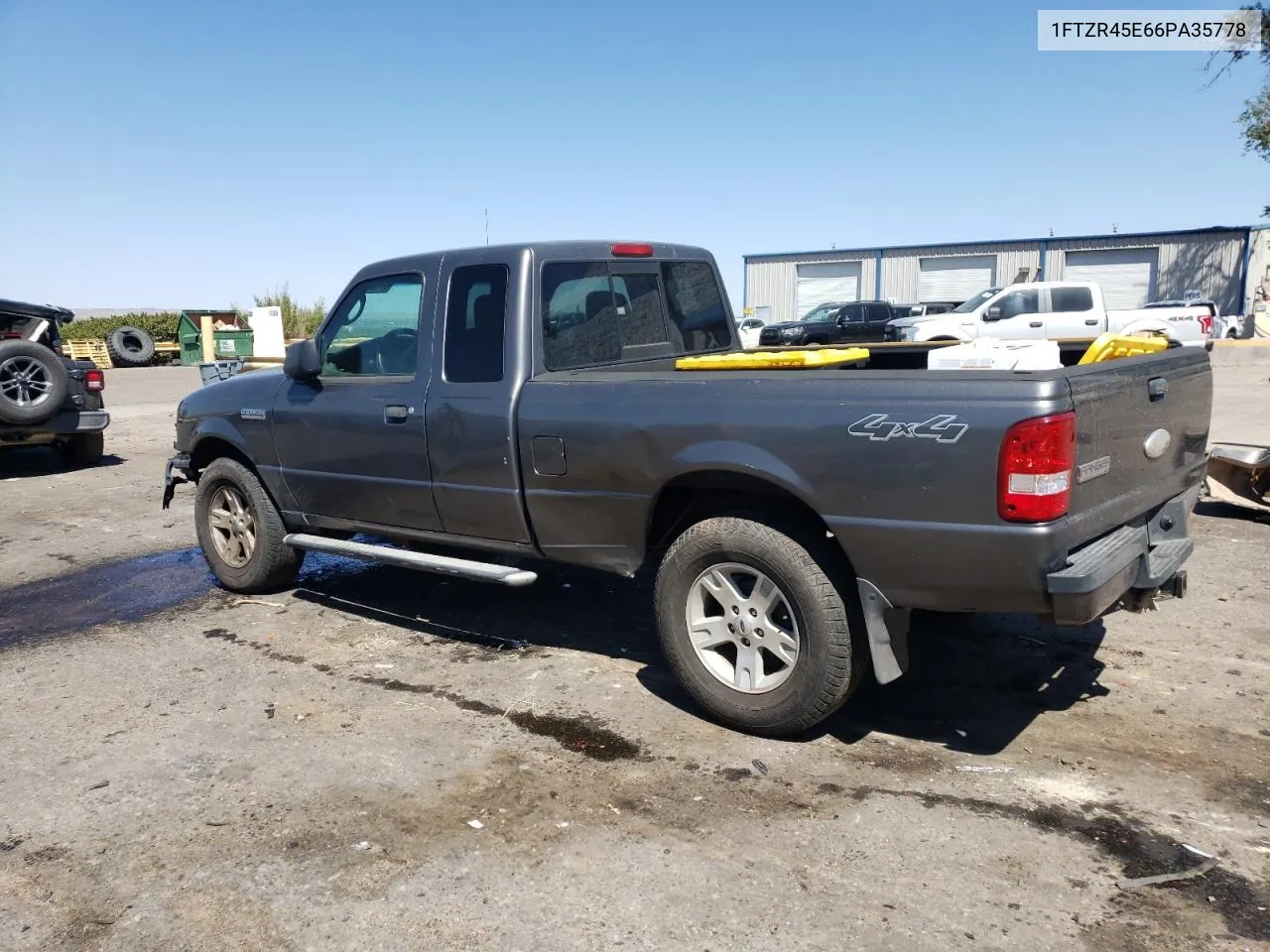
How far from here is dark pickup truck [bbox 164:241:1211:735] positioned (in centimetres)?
328

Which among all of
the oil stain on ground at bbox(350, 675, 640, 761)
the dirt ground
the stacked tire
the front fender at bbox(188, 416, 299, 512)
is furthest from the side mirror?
the stacked tire

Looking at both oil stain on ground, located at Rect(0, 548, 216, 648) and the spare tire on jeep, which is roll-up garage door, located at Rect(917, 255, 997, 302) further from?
oil stain on ground, located at Rect(0, 548, 216, 648)

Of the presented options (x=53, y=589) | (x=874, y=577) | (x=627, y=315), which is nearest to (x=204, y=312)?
(x=53, y=589)

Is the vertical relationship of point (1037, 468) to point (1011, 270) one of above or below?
below

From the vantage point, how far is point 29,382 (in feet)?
34.9

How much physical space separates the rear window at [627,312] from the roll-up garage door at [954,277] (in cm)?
4195

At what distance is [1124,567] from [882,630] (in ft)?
2.87

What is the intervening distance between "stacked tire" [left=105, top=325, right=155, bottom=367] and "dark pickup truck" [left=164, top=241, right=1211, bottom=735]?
28.8m

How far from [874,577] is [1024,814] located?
921 millimetres

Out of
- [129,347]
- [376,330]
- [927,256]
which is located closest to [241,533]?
[376,330]

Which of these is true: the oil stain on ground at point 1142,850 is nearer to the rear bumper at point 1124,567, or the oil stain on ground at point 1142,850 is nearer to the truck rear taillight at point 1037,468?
the rear bumper at point 1124,567

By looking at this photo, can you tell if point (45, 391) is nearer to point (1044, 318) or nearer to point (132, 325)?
point (1044, 318)

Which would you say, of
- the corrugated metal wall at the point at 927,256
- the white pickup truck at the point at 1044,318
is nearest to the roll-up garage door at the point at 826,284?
the corrugated metal wall at the point at 927,256

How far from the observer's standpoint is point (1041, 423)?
10.2 ft
